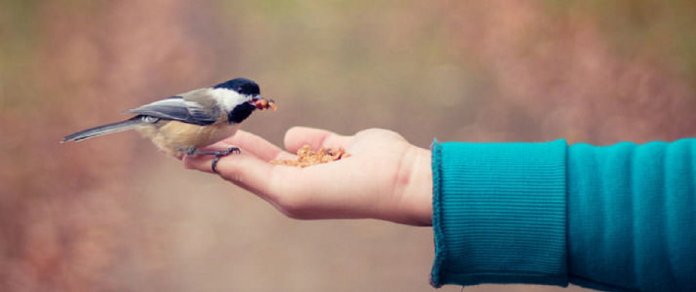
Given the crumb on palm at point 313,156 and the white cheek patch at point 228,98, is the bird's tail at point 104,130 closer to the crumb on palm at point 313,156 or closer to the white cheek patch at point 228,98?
the white cheek patch at point 228,98

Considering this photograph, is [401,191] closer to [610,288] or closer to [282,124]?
[610,288]

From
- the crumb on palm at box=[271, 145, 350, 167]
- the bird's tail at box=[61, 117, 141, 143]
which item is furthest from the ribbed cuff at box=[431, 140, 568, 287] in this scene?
the bird's tail at box=[61, 117, 141, 143]

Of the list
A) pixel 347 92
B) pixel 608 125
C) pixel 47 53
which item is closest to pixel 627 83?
pixel 608 125

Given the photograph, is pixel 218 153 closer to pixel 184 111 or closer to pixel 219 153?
pixel 219 153

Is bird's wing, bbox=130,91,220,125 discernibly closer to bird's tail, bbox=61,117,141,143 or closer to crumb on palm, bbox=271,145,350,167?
bird's tail, bbox=61,117,141,143

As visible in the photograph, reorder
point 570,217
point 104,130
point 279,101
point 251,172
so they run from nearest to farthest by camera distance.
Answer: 1. point 570,217
2. point 251,172
3. point 104,130
4. point 279,101

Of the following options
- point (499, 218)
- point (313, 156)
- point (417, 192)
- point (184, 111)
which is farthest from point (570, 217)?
point (184, 111)
